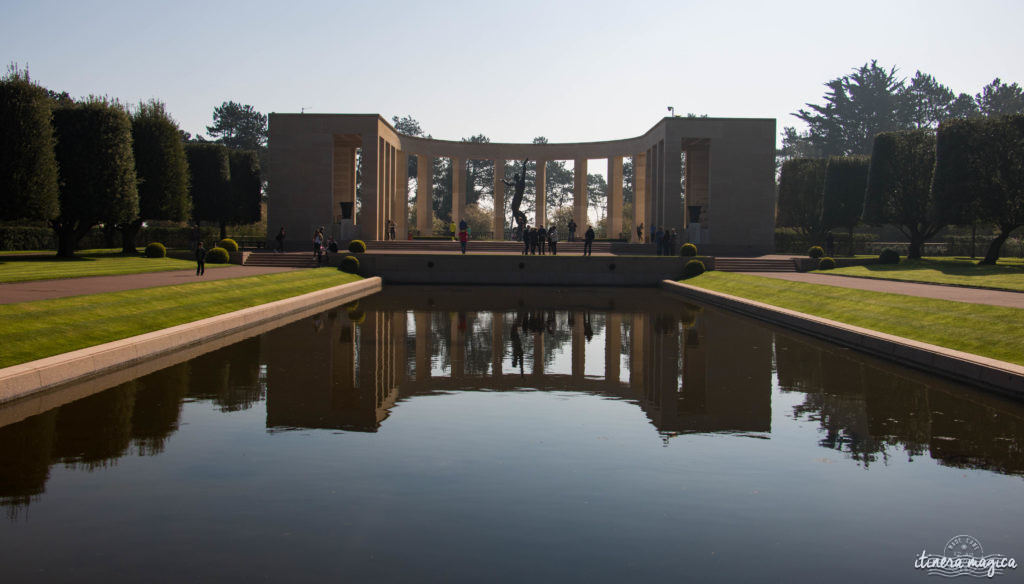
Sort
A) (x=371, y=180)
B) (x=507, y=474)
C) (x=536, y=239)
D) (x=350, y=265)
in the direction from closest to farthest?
(x=507, y=474) < (x=350, y=265) < (x=536, y=239) < (x=371, y=180)

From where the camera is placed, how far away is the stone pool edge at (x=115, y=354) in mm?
9375

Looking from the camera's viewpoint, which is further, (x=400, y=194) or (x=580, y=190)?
(x=400, y=194)

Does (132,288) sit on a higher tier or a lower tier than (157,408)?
higher

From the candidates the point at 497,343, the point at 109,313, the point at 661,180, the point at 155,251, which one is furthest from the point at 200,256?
the point at 661,180

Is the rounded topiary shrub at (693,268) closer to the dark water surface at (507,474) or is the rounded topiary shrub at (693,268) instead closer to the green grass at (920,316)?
the green grass at (920,316)

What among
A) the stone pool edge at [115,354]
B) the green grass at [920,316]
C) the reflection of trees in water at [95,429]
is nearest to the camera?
the reflection of trees in water at [95,429]

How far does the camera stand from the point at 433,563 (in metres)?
4.70

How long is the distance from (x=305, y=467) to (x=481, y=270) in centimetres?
2981

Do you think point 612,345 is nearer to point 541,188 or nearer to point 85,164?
point 85,164

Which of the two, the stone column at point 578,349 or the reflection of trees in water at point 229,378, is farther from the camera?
the stone column at point 578,349

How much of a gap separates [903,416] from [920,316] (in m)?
8.59

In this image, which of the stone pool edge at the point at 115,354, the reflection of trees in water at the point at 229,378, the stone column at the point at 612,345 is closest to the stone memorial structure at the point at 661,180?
the stone column at the point at 612,345

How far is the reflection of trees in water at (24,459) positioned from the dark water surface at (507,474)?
29 millimetres

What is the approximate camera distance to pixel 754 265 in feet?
128
